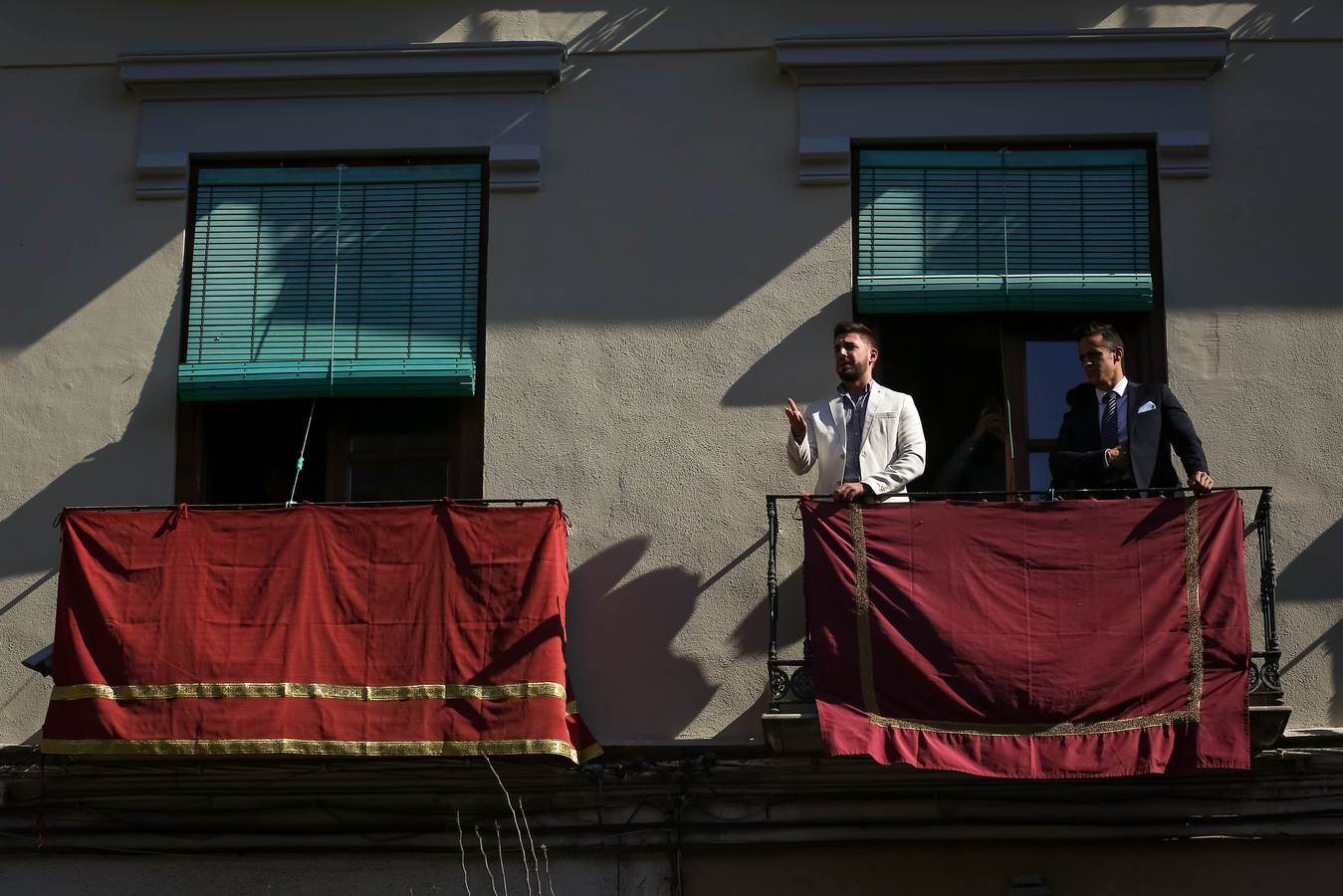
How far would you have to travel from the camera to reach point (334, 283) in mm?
11062

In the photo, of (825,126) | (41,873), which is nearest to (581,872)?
(41,873)

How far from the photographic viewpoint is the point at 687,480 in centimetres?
1054

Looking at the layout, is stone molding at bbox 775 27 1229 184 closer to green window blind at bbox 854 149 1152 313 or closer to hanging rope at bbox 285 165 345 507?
green window blind at bbox 854 149 1152 313

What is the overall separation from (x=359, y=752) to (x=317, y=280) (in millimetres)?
2876

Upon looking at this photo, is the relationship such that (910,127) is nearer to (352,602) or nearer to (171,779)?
(352,602)

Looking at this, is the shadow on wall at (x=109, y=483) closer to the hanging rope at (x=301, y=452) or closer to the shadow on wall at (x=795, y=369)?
the hanging rope at (x=301, y=452)

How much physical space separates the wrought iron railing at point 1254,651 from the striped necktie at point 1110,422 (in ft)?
0.85

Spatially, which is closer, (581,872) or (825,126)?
(581,872)

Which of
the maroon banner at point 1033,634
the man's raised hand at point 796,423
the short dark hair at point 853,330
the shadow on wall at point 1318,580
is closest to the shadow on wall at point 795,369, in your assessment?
the short dark hair at point 853,330

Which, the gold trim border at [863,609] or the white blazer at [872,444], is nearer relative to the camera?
the gold trim border at [863,609]

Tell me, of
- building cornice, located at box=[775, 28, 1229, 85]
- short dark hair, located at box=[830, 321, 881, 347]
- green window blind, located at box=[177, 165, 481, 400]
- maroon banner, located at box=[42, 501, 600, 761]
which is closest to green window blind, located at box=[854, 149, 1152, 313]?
building cornice, located at box=[775, 28, 1229, 85]

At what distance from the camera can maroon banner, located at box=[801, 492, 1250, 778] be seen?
926 centimetres

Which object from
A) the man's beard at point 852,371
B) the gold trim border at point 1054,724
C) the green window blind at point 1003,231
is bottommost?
the gold trim border at point 1054,724

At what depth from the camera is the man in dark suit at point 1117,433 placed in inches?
388
